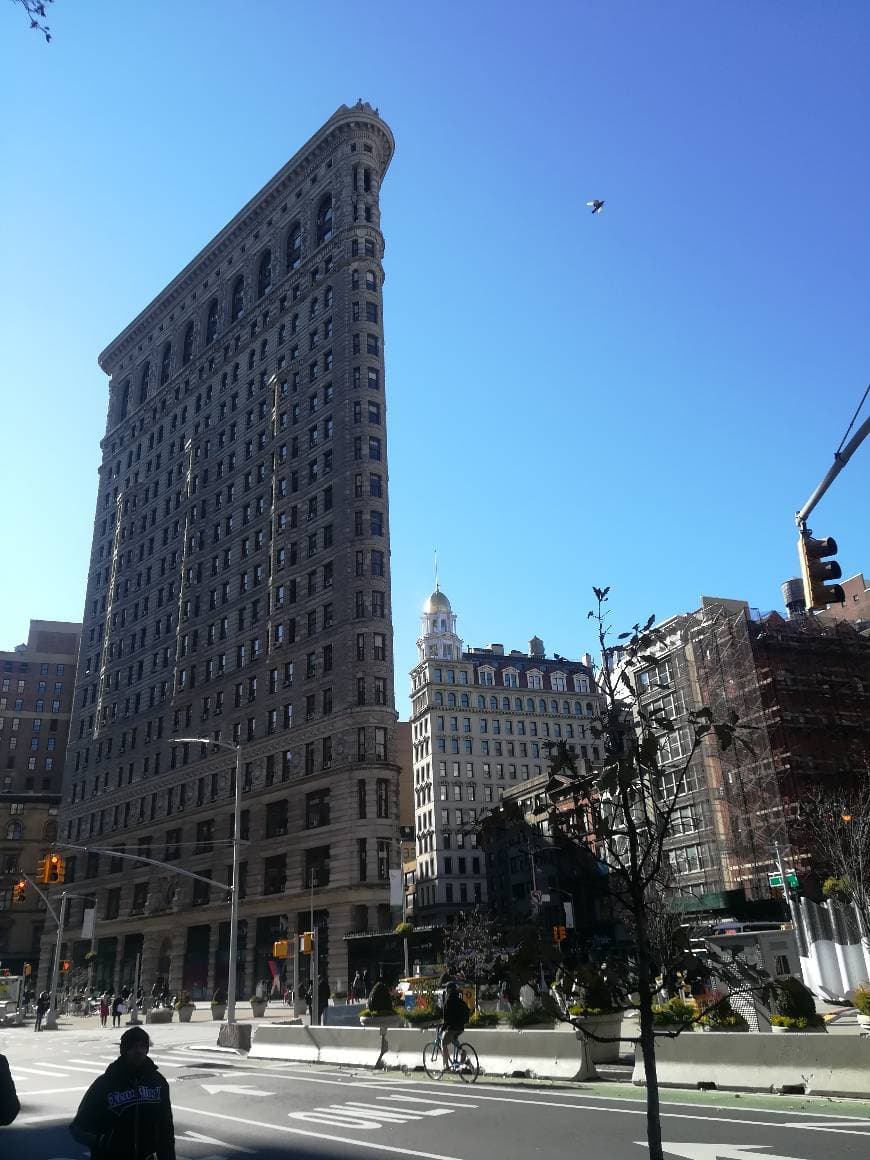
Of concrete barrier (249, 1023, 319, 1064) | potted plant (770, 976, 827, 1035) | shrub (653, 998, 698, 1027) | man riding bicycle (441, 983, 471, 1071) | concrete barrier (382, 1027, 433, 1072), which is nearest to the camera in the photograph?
potted plant (770, 976, 827, 1035)

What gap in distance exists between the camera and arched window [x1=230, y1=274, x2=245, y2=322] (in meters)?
86.4

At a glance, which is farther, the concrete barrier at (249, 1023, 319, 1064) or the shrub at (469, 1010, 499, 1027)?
the concrete barrier at (249, 1023, 319, 1064)

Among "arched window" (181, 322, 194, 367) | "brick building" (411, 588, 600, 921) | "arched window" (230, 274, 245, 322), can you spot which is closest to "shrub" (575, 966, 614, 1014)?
"arched window" (230, 274, 245, 322)

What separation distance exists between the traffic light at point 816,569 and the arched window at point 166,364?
92612 mm

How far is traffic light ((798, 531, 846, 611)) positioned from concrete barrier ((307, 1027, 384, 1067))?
1763cm

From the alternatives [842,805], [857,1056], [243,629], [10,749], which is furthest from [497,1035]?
[10,749]

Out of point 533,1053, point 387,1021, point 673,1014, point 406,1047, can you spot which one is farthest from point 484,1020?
point 673,1014

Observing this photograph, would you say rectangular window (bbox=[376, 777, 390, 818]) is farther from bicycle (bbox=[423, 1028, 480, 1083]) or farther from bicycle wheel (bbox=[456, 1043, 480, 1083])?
bicycle wheel (bbox=[456, 1043, 480, 1083])

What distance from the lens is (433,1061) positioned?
2044cm

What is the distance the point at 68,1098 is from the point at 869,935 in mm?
29253

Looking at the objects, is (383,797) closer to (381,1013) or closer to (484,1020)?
(381,1013)

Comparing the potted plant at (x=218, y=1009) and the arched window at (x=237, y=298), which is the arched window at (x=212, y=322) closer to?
the arched window at (x=237, y=298)

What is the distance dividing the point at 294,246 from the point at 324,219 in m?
4.49

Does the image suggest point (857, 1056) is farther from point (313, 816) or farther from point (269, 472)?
point (269, 472)
